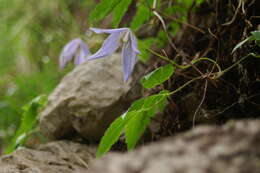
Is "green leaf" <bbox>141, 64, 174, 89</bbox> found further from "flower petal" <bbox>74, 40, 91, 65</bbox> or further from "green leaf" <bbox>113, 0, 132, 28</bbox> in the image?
"flower petal" <bbox>74, 40, 91, 65</bbox>

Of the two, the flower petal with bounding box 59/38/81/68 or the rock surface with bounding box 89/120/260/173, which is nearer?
the rock surface with bounding box 89/120/260/173

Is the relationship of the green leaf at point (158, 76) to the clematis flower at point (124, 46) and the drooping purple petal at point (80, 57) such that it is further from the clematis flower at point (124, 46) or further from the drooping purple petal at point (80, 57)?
the drooping purple petal at point (80, 57)

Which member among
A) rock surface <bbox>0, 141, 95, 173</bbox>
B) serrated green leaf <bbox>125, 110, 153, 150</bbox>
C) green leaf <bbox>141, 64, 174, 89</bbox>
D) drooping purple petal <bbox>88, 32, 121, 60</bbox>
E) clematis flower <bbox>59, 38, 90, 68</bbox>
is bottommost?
rock surface <bbox>0, 141, 95, 173</bbox>

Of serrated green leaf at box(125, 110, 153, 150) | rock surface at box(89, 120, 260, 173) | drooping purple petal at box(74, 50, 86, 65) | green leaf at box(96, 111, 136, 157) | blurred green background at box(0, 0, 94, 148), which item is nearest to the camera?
rock surface at box(89, 120, 260, 173)

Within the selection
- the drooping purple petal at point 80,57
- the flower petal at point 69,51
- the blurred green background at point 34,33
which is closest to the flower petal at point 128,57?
the drooping purple petal at point 80,57

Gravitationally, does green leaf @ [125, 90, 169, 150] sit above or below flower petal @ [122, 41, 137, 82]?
below

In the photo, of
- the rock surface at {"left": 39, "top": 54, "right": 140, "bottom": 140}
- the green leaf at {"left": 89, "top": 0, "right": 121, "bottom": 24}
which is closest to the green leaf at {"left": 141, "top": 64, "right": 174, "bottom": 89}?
the green leaf at {"left": 89, "top": 0, "right": 121, "bottom": 24}

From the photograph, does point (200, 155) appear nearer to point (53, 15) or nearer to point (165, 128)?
point (165, 128)
